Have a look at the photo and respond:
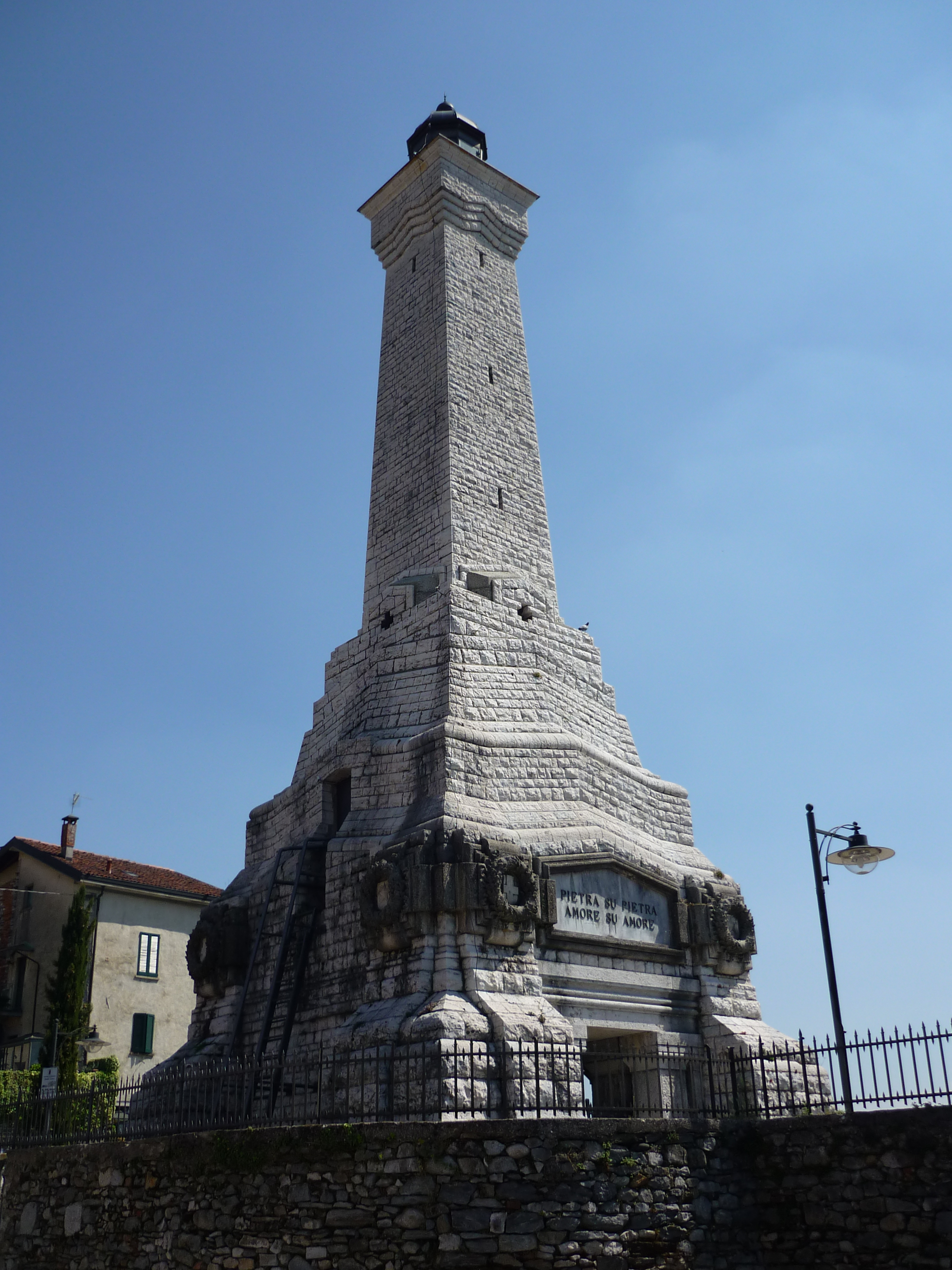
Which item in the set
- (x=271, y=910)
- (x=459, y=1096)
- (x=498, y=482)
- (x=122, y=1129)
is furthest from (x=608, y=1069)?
(x=498, y=482)

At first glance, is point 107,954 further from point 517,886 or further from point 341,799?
point 517,886

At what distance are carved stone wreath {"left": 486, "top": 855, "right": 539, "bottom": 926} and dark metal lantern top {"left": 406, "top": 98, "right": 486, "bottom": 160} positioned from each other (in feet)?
59.0

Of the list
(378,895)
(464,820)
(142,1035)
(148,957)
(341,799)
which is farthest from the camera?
(148,957)

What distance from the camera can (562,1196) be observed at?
1017 centimetres

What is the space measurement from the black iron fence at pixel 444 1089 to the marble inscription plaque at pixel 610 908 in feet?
4.88

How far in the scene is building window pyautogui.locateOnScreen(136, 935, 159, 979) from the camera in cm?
2842

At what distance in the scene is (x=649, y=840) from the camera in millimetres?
17578

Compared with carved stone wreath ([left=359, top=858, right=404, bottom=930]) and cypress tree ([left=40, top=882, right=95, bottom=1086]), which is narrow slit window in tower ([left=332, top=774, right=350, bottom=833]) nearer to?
carved stone wreath ([left=359, top=858, right=404, bottom=930])

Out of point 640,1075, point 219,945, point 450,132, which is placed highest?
point 450,132

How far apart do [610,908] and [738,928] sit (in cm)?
271

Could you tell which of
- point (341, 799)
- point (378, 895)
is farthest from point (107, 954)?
point (378, 895)

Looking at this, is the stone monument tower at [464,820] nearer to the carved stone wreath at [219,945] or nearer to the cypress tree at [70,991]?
the carved stone wreath at [219,945]

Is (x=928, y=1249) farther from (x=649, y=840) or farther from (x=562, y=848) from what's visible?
(x=649, y=840)

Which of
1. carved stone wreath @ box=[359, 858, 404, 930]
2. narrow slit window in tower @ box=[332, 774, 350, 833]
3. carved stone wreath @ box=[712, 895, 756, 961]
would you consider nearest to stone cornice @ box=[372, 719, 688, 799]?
narrow slit window in tower @ box=[332, 774, 350, 833]
